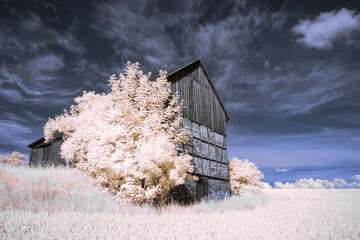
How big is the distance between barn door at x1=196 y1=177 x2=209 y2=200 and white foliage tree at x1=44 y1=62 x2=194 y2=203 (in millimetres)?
3509

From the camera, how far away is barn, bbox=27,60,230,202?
16.7 m

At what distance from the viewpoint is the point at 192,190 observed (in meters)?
15.8

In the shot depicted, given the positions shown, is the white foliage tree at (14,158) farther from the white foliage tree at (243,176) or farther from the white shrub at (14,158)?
the white foliage tree at (243,176)

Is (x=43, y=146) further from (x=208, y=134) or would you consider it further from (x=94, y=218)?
(x=94, y=218)

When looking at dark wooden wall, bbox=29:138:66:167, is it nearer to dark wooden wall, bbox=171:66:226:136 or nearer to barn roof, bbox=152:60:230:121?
barn roof, bbox=152:60:230:121

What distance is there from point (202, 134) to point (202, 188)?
4037 mm

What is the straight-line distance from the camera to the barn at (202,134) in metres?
16.7

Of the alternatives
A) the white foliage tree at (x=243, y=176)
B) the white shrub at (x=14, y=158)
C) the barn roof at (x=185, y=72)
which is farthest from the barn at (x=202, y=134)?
the white shrub at (x=14, y=158)

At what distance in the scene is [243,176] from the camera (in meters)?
25.5

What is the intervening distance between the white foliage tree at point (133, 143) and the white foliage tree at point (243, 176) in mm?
12180

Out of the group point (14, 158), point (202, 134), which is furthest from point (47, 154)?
point (202, 134)

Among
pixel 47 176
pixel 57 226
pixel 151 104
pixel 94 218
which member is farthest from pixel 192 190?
pixel 57 226

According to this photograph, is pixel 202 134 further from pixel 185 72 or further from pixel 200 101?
pixel 185 72

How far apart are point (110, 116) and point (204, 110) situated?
9.09 metres
